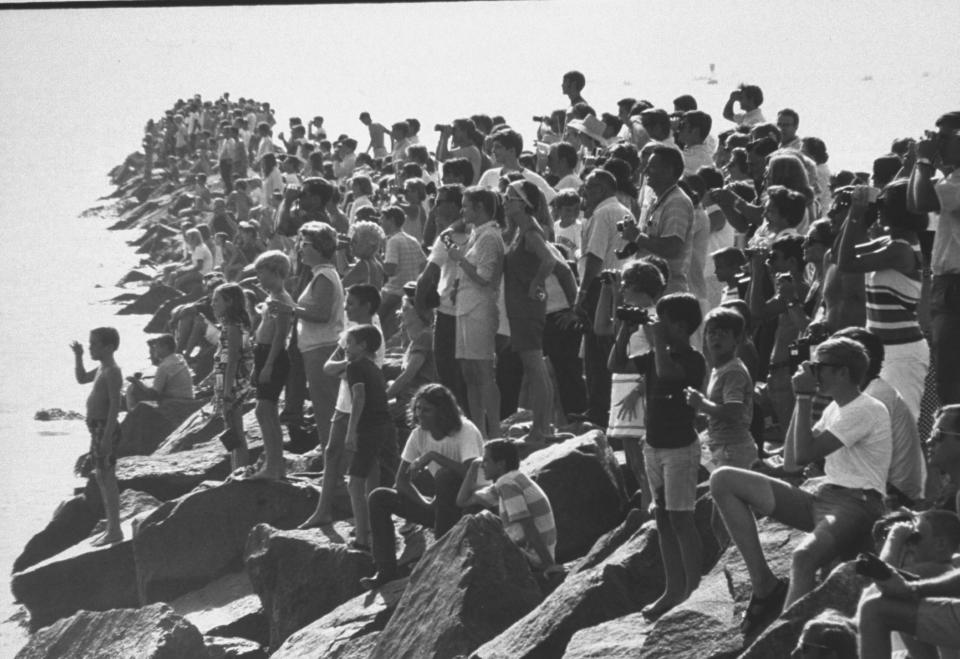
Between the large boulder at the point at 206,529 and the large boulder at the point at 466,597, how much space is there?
140 inches

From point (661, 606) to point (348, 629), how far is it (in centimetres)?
291

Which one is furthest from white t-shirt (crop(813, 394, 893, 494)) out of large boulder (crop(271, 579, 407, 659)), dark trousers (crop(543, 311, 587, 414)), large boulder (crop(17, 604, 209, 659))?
large boulder (crop(17, 604, 209, 659))

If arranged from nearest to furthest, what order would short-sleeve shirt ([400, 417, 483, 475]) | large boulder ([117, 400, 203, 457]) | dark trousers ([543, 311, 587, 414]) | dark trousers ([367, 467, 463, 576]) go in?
short-sleeve shirt ([400, 417, 483, 475]) < dark trousers ([367, 467, 463, 576]) < dark trousers ([543, 311, 587, 414]) < large boulder ([117, 400, 203, 457])

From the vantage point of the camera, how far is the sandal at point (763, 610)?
7531 millimetres

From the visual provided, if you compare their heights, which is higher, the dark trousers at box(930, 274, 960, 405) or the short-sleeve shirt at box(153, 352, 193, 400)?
the dark trousers at box(930, 274, 960, 405)

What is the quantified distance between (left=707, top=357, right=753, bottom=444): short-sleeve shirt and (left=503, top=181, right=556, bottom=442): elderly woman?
313 cm

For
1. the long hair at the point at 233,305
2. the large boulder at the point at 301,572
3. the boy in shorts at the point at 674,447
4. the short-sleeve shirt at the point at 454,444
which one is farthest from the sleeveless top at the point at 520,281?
the boy in shorts at the point at 674,447

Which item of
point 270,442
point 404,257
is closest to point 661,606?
point 270,442

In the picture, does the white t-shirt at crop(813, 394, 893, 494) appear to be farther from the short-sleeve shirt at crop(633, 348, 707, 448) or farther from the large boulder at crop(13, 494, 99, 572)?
the large boulder at crop(13, 494, 99, 572)

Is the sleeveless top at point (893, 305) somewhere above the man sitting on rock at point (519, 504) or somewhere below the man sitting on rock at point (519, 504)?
above

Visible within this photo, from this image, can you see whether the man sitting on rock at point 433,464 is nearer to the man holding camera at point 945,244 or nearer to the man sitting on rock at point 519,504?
the man sitting on rock at point 519,504

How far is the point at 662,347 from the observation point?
8.40 m

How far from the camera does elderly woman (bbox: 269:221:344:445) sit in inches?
485

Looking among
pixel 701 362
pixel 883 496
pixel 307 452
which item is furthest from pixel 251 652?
pixel 883 496
